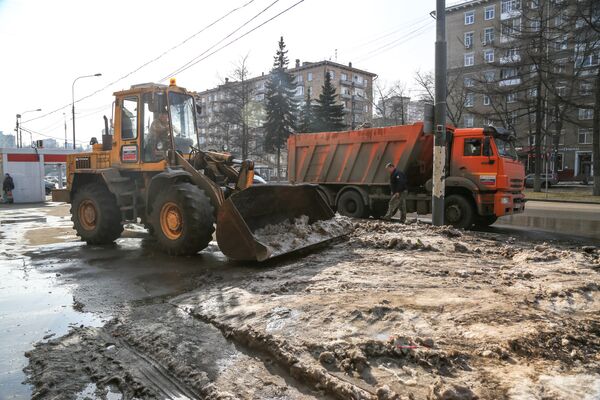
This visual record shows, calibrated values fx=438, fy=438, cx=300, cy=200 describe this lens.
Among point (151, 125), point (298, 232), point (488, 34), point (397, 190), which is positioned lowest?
point (298, 232)

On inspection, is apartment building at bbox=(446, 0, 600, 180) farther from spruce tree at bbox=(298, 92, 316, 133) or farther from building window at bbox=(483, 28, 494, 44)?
spruce tree at bbox=(298, 92, 316, 133)

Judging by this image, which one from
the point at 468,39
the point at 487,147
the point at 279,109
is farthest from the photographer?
the point at 468,39

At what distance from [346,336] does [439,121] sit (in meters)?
7.45

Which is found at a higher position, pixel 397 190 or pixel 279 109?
pixel 279 109

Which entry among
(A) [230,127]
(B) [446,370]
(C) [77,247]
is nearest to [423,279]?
(B) [446,370]

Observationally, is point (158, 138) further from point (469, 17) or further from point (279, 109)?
point (469, 17)

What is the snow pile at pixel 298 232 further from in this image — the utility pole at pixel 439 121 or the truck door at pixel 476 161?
the truck door at pixel 476 161

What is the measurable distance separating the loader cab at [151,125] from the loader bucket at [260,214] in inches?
86.9

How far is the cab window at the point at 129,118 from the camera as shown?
892 centimetres

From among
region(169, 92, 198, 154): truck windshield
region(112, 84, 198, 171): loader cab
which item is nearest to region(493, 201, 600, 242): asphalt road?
region(169, 92, 198, 154): truck windshield

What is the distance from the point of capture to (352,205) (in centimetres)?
1445

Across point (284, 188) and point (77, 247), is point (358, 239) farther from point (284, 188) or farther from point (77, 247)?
point (77, 247)

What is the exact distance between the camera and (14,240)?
1064cm

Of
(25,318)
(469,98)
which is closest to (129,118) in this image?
(25,318)
